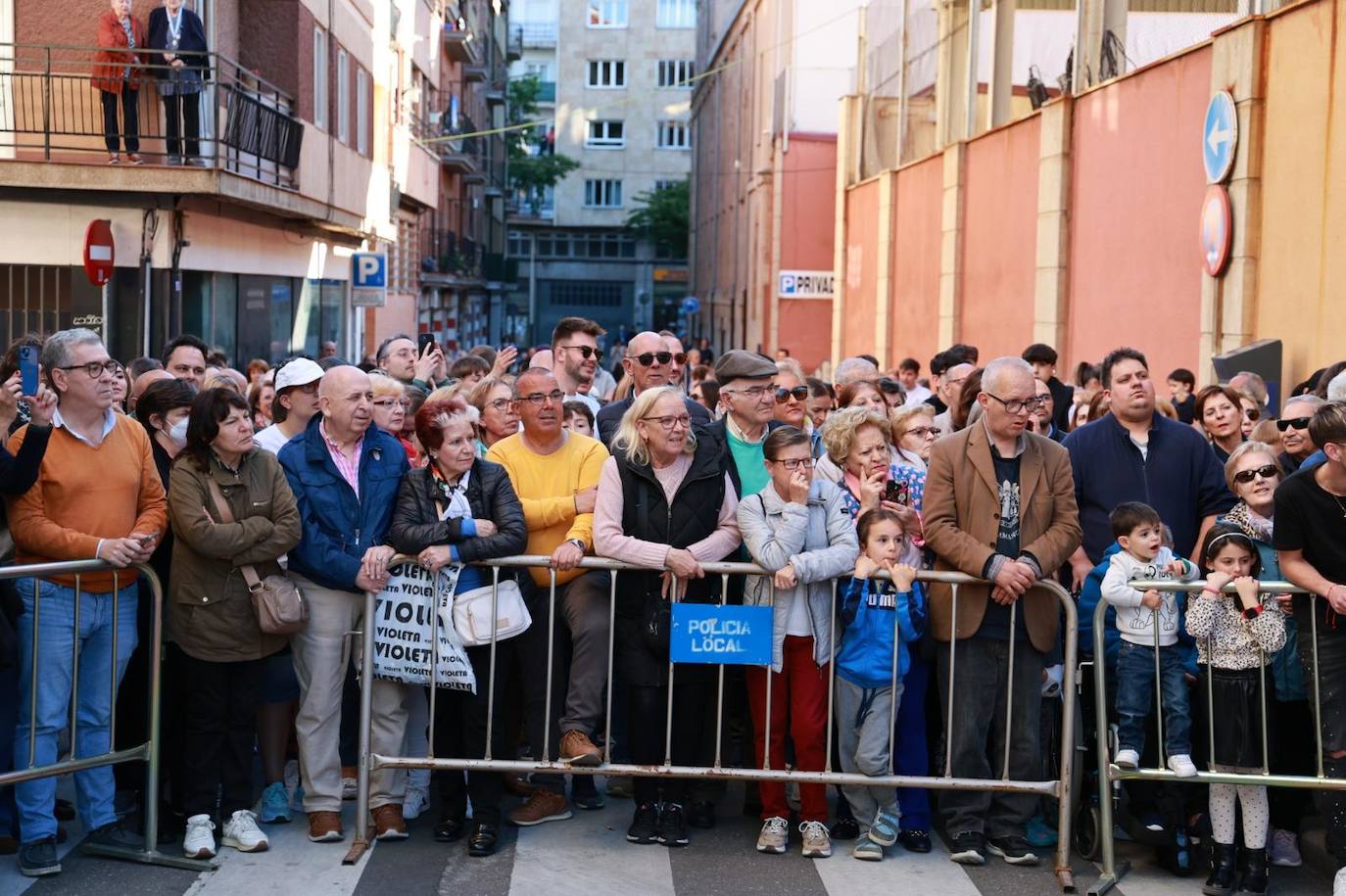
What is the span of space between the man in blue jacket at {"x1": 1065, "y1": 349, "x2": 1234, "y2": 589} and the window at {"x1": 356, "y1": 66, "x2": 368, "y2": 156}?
74.8ft

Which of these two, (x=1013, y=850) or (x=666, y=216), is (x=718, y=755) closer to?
(x=1013, y=850)

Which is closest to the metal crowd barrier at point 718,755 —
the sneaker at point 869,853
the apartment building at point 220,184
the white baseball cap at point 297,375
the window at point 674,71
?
the sneaker at point 869,853

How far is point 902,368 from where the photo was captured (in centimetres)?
1572

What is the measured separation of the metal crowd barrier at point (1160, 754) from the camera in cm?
644

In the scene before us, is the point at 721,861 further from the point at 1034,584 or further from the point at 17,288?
the point at 17,288

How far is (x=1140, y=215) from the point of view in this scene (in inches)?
623

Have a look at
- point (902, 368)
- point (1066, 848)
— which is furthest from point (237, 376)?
point (902, 368)

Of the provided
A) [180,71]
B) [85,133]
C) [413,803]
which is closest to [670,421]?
[413,803]

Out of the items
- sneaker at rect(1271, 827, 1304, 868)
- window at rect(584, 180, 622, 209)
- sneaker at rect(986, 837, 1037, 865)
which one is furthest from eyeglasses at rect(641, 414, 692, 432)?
window at rect(584, 180, 622, 209)

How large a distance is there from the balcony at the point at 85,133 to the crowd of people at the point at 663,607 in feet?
33.6

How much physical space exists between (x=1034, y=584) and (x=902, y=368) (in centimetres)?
907

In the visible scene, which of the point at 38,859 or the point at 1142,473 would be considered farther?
the point at 1142,473

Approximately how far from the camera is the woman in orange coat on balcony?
54.6 ft

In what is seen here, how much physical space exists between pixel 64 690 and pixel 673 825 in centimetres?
258
